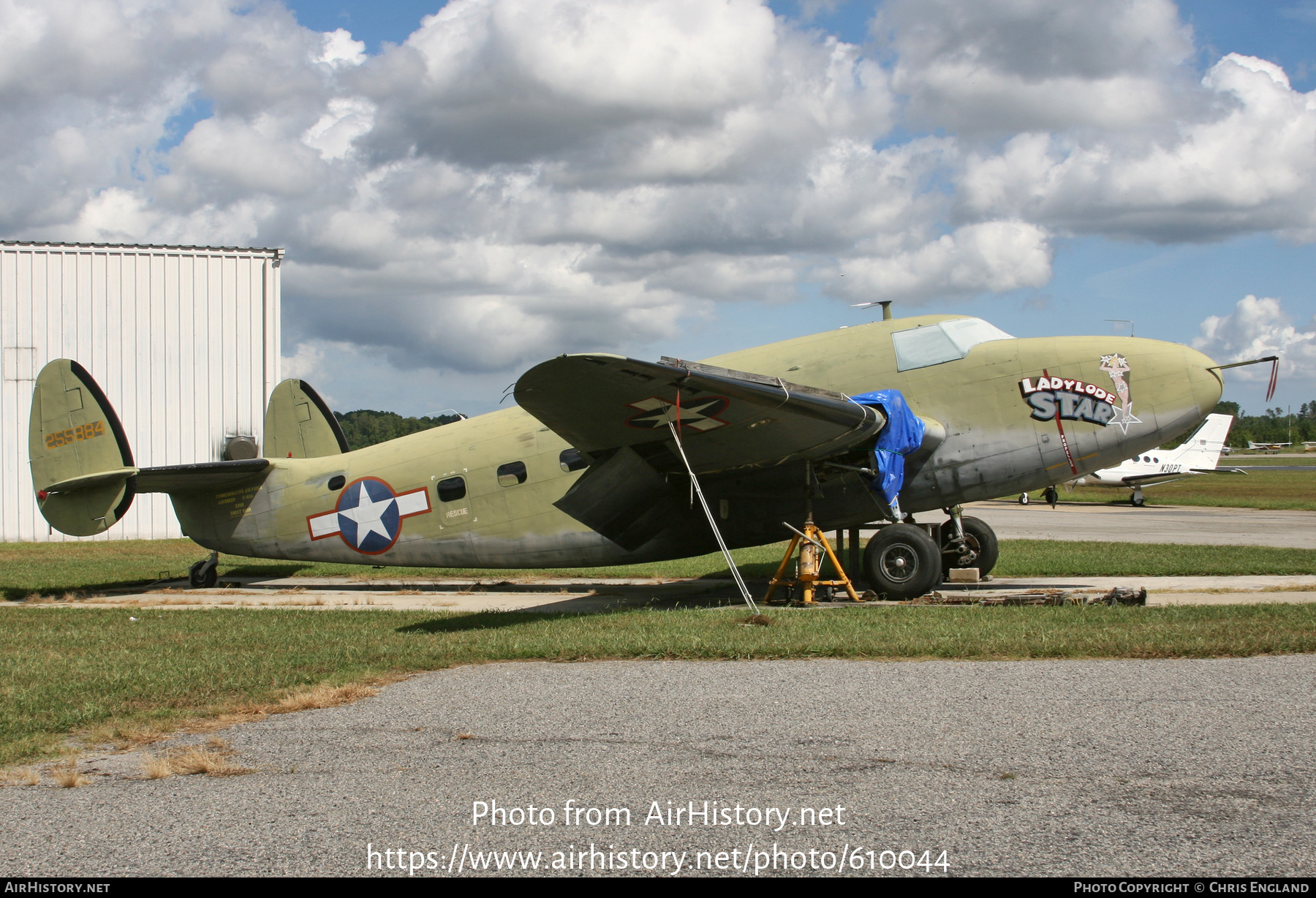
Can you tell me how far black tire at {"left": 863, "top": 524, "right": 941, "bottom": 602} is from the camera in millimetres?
11711

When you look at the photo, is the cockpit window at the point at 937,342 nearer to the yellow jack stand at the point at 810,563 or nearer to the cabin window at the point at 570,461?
the yellow jack stand at the point at 810,563

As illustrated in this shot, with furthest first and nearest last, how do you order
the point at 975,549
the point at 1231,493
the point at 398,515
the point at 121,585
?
the point at 1231,493
the point at 121,585
the point at 398,515
the point at 975,549

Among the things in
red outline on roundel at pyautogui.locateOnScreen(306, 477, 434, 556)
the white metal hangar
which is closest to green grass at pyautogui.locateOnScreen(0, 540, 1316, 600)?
red outline on roundel at pyautogui.locateOnScreen(306, 477, 434, 556)

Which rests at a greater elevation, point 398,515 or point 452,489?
point 452,489

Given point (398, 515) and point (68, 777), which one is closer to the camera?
point (68, 777)

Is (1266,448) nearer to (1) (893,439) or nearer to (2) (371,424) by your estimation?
(2) (371,424)

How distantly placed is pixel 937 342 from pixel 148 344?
23.2 meters

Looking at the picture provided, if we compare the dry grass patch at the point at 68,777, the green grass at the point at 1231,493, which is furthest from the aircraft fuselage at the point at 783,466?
the green grass at the point at 1231,493

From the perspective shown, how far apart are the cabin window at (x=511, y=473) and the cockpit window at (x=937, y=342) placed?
18.3 feet

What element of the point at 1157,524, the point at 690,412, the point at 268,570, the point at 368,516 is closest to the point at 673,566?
the point at 368,516

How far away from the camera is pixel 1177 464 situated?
1791 inches

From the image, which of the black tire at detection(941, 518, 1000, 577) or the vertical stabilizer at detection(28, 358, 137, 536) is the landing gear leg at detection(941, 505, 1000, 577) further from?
the vertical stabilizer at detection(28, 358, 137, 536)

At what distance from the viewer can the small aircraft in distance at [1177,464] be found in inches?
1751

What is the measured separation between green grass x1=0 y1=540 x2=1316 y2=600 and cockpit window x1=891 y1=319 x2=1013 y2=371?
15.8 feet
